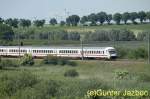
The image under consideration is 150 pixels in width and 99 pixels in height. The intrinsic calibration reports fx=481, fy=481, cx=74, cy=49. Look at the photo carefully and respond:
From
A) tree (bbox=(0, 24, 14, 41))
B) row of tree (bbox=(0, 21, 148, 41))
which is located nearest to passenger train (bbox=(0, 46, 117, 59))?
row of tree (bbox=(0, 21, 148, 41))

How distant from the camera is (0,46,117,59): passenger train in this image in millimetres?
56469

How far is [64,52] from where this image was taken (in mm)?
60031

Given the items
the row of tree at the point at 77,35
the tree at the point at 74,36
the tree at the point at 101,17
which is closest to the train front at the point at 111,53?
the row of tree at the point at 77,35

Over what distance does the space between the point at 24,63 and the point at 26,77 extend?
3063 centimetres

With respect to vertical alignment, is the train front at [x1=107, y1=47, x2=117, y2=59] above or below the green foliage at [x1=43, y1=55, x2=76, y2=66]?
above

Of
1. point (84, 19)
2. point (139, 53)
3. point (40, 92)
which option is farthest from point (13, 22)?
point (40, 92)

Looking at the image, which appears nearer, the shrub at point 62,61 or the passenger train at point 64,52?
the passenger train at point 64,52

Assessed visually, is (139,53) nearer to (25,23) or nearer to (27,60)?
(27,60)

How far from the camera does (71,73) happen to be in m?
41.9

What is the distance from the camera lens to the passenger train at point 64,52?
5647 centimetres

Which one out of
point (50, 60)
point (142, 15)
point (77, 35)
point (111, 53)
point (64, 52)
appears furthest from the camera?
point (142, 15)

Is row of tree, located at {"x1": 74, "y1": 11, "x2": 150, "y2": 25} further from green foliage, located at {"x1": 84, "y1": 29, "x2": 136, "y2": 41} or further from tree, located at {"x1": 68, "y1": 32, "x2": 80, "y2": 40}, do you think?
green foliage, located at {"x1": 84, "y1": 29, "x2": 136, "y2": 41}

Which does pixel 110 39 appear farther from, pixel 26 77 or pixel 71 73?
pixel 26 77

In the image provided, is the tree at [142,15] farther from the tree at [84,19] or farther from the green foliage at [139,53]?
the green foliage at [139,53]
